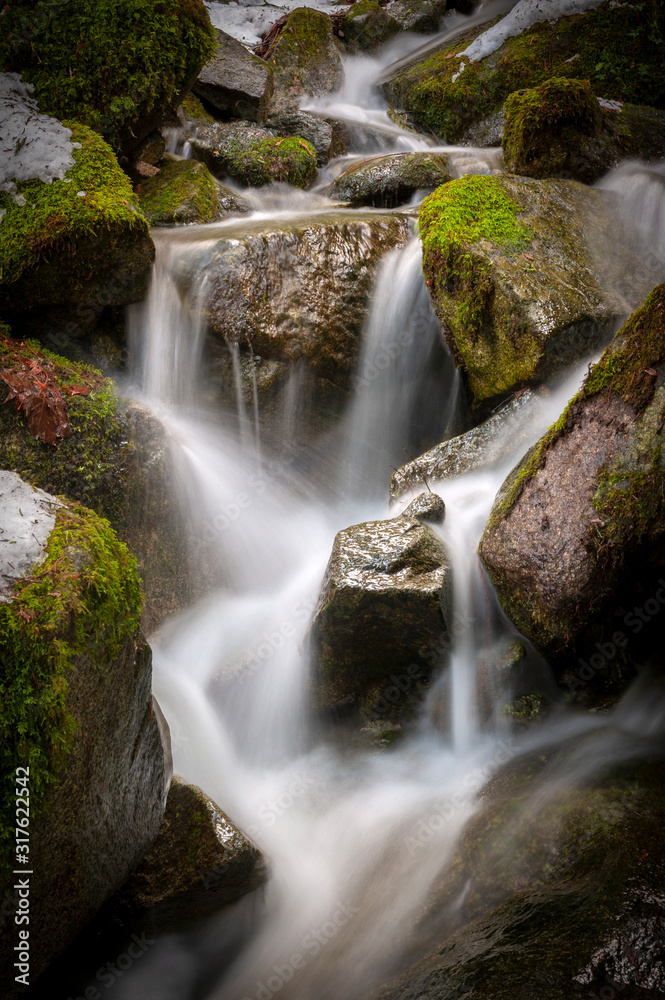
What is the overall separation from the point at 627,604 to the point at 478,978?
215 cm

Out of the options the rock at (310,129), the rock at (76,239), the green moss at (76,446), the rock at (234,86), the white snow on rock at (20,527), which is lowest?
the green moss at (76,446)

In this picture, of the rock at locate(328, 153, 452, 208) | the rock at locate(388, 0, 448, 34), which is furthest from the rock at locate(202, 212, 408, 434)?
the rock at locate(388, 0, 448, 34)

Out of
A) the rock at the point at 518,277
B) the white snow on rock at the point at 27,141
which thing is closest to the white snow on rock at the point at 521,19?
the rock at the point at 518,277

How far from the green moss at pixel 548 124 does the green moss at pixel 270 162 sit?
8.99 ft

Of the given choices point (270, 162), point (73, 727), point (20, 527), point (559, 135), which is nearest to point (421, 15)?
point (270, 162)

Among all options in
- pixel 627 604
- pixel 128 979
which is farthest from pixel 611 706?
pixel 128 979

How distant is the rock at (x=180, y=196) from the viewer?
6.11 meters

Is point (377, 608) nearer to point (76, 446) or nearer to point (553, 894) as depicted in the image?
point (553, 894)

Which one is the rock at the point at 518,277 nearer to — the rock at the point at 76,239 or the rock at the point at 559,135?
the rock at the point at 559,135

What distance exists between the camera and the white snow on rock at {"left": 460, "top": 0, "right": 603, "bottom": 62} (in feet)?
28.1

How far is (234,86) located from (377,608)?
872 cm

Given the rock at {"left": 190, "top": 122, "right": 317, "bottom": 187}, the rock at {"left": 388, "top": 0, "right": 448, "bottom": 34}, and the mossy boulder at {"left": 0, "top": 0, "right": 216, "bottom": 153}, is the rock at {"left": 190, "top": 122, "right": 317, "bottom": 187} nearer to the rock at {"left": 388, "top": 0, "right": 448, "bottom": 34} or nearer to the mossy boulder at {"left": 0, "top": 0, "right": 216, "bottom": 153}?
the mossy boulder at {"left": 0, "top": 0, "right": 216, "bottom": 153}

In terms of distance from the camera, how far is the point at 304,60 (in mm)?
9945

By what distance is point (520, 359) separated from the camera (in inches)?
182
